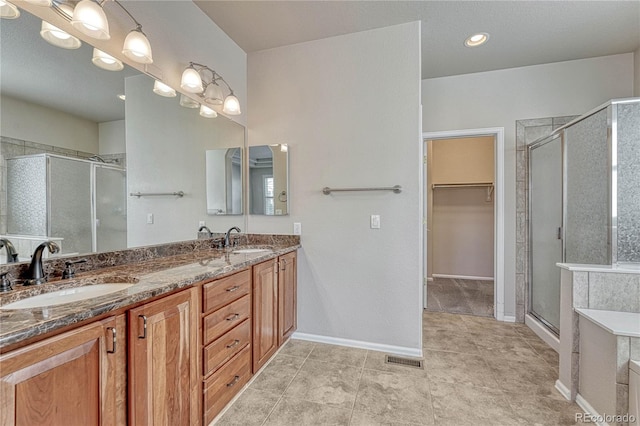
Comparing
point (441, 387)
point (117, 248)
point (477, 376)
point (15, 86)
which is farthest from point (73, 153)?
point (477, 376)

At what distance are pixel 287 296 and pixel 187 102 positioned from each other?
1.74 metres

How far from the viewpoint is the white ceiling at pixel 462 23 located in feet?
6.78

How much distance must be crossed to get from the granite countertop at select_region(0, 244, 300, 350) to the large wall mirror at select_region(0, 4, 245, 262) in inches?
9.1

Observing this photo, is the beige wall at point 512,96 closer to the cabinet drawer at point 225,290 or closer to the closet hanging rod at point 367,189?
the closet hanging rod at point 367,189

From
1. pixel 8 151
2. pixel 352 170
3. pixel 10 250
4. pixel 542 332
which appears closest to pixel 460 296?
pixel 542 332

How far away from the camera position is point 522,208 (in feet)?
9.75

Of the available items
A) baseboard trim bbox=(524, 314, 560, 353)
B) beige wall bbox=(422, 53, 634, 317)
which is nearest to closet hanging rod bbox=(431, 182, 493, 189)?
beige wall bbox=(422, 53, 634, 317)

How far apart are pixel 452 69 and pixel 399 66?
3.60 ft

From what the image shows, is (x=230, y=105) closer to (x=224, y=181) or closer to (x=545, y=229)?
(x=224, y=181)

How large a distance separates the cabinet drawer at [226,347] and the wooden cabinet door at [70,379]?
445 mm

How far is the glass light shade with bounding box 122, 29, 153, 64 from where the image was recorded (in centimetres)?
154

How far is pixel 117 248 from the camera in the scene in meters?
1.58

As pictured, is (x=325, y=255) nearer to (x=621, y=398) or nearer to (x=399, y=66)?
(x=399, y=66)

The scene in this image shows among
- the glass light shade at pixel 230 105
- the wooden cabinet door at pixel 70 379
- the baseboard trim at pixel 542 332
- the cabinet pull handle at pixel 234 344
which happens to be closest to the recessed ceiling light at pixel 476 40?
the glass light shade at pixel 230 105
